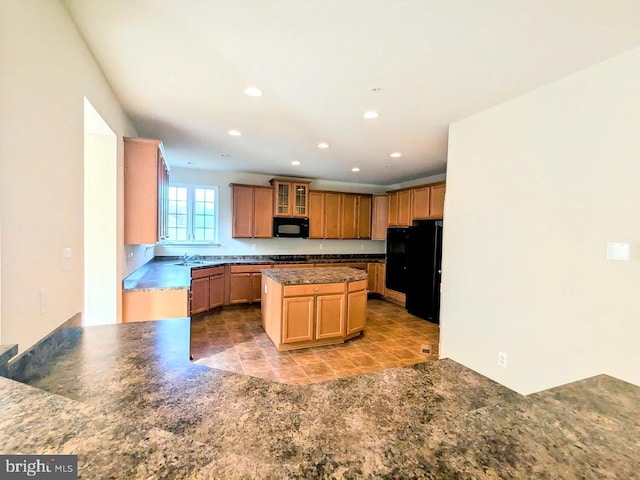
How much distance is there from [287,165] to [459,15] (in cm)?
397

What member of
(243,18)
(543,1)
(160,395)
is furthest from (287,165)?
(160,395)

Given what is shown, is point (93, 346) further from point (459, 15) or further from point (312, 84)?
point (459, 15)

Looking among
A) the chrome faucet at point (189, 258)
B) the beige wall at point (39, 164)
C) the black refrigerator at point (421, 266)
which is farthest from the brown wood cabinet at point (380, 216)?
the beige wall at point (39, 164)

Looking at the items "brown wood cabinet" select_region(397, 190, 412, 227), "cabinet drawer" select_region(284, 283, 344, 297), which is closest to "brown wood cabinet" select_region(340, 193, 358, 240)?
"brown wood cabinet" select_region(397, 190, 412, 227)

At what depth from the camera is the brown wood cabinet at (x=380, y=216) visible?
263 inches

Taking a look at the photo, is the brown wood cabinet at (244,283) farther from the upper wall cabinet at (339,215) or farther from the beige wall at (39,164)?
the beige wall at (39,164)

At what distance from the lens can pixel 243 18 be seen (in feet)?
5.20

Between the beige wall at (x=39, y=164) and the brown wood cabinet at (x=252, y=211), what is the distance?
3.92m

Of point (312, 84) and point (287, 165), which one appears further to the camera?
point (287, 165)

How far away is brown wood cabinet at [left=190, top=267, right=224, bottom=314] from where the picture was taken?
468 cm

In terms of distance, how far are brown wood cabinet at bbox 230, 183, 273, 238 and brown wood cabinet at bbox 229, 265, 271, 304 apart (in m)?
0.67

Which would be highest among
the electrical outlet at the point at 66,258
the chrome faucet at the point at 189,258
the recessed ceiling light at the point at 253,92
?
the recessed ceiling light at the point at 253,92

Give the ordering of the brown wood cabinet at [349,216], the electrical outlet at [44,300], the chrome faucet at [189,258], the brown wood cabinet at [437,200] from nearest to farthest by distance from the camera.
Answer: the electrical outlet at [44,300] < the brown wood cabinet at [437,200] < the chrome faucet at [189,258] < the brown wood cabinet at [349,216]

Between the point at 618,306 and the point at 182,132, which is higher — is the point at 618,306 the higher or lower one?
the lower one
